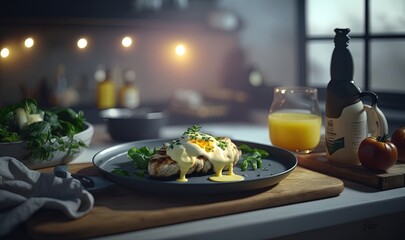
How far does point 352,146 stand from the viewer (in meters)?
1.33

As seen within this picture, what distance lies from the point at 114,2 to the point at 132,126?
139 cm

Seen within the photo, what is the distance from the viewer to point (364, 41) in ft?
8.47

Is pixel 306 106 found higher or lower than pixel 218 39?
lower

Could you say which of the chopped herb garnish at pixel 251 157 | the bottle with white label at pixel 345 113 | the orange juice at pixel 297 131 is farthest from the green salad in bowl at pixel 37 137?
the bottle with white label at pixel 345 113

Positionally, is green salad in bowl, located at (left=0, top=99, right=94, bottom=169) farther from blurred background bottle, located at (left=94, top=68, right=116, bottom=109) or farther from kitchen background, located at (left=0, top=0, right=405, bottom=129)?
blurred background bottle, located at (left=94, top=68, right=116, bottom=109)

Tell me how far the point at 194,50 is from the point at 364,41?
1351 mm

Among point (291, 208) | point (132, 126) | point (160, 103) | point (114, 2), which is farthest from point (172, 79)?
point (291, 208)

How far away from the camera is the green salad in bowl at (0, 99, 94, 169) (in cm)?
130

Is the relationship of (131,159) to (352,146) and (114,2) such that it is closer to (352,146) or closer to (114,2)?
(352,146)

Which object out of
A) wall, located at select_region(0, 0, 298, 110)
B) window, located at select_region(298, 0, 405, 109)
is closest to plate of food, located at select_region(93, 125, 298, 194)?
window, located at select_region(298, 0, 405, 109)

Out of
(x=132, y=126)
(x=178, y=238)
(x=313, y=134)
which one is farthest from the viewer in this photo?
(x=132, y=126)

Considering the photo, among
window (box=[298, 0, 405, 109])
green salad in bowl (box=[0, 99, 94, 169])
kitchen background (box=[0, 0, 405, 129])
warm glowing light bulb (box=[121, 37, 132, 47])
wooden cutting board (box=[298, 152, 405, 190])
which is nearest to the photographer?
wooden cutting board (box=[298, 152, 405, 190])

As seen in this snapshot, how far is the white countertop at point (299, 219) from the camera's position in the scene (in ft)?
3.11

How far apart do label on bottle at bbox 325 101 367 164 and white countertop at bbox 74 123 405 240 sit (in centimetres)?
10
